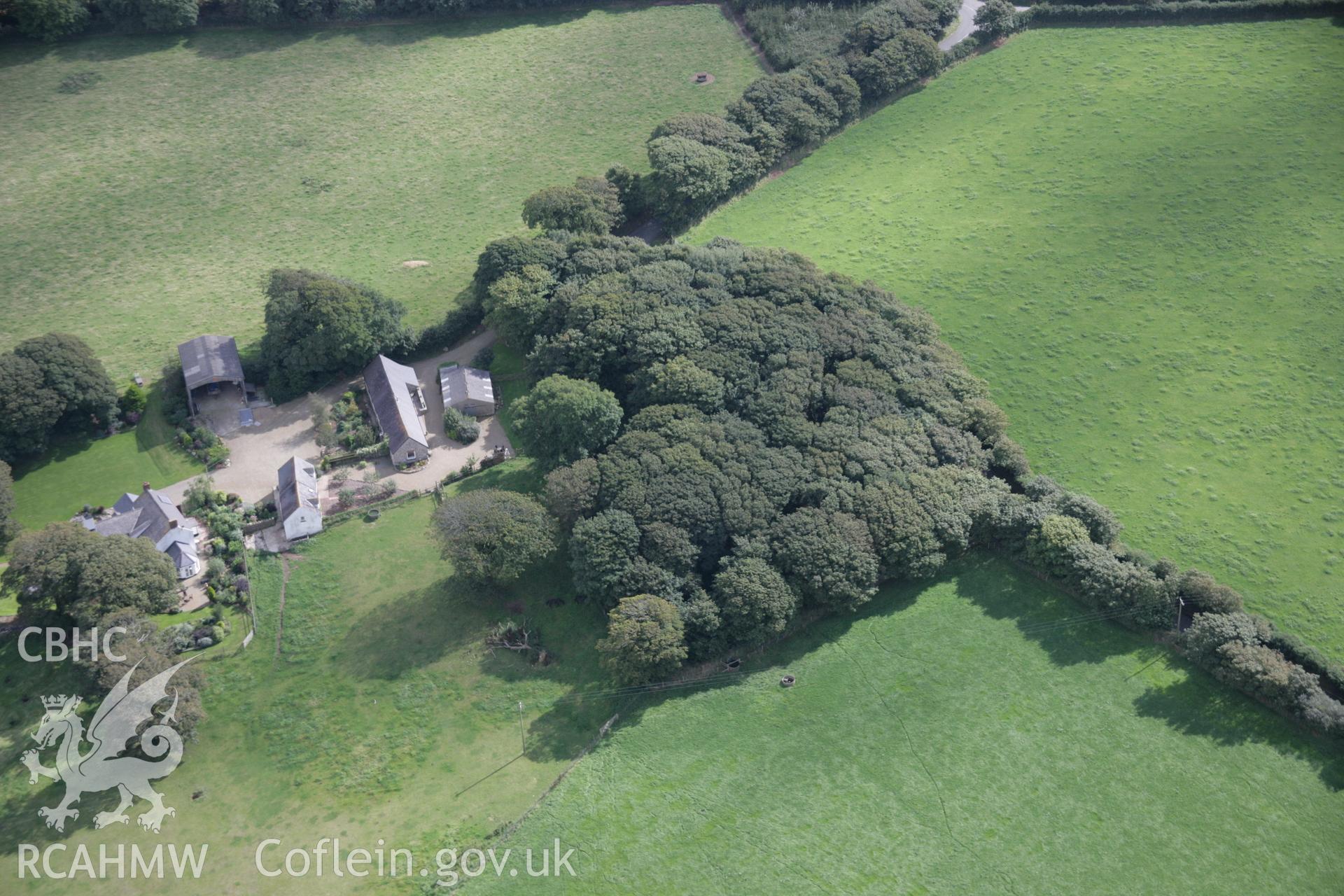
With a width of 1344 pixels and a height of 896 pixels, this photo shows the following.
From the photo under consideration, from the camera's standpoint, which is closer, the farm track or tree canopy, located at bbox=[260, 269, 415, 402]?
the farm track

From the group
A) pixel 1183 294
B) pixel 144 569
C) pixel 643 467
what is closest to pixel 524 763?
pixel 643 467

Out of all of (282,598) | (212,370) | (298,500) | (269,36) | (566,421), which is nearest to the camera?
(282,598)

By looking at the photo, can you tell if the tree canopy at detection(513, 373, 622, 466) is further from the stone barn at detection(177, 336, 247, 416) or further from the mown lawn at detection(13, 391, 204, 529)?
the mown lawn at detection(13, 391, 204, 529)

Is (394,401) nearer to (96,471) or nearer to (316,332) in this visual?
(316,332)

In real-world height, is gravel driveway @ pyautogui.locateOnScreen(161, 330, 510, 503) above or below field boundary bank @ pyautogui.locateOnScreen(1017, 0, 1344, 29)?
below

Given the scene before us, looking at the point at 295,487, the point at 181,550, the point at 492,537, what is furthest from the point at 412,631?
the point at 181,550

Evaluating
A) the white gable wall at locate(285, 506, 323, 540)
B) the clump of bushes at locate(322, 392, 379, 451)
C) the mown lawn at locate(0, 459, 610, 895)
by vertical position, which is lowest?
the mown lawn at locate(0, 459, 610, 895)

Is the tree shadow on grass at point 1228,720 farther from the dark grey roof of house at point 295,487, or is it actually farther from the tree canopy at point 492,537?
the dark grey roof of house at point 295,487

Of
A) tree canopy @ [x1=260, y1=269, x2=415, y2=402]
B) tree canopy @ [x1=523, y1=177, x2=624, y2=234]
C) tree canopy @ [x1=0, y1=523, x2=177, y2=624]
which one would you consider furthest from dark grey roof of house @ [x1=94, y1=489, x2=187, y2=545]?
tree canopy @ [x1=523, y1=177, x2=624, y2=234]
